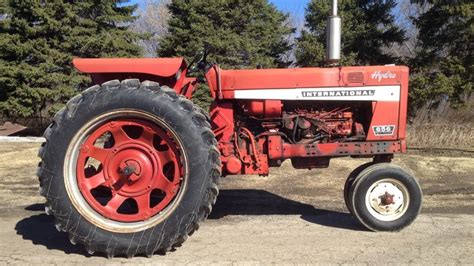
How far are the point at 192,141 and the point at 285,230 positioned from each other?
4.98 feet

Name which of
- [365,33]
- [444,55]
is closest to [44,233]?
[444,55]

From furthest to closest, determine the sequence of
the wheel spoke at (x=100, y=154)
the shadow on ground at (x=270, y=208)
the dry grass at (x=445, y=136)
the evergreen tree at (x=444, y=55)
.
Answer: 1. the evergreen tree at (x=444, y=55)
2. the dry grass at (x=445, y=136)
3. the shadow on ground at (x=270, y=208)
4. the wheel spoke at (x=100, y=154)

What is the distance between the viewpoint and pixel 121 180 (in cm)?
489

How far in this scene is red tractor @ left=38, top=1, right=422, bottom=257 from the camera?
463cm

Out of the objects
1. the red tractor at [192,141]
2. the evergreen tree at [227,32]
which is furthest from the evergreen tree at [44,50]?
the red tractor at [192,141]

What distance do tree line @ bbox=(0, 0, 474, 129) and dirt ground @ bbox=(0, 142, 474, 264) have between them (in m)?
10.7

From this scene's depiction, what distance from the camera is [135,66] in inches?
199

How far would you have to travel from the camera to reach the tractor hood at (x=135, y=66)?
198 inches

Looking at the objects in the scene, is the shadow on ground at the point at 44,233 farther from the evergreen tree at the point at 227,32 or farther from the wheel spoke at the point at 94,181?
the evergreen tree at the point at 227,32

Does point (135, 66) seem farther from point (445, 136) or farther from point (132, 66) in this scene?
point (445, 136)

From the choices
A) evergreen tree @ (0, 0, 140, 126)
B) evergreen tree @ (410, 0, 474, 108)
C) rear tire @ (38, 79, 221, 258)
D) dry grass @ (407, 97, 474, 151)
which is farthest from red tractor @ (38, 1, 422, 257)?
evergreen tree @ (0, 0, 140, 126)

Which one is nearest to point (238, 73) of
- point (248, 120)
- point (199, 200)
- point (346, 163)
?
point (248, 120)

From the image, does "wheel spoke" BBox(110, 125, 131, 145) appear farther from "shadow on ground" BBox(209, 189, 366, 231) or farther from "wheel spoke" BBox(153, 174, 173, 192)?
"shadow on ground" BBox(209, 189, 366, 231)

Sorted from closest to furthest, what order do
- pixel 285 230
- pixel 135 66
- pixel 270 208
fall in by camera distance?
pixel 135 66 → pixel 285 230 → pixel 270 208
